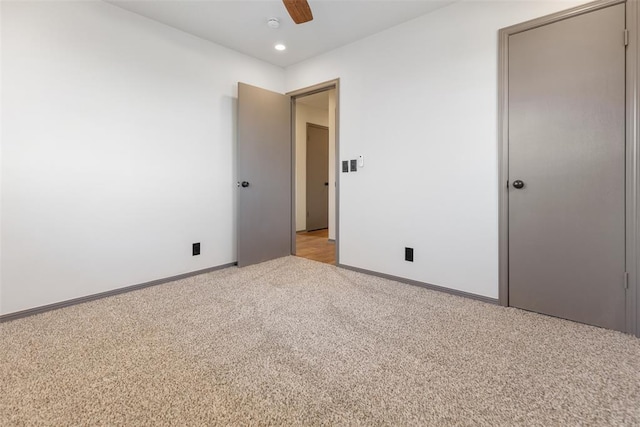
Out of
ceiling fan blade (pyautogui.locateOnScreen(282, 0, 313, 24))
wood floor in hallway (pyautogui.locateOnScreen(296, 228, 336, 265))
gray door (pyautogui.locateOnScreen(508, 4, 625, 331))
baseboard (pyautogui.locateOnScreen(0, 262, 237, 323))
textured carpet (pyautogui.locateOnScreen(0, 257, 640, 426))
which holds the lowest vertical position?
textured carpet (pyautogui.locateOnScreen(0, 257, 640, 426))

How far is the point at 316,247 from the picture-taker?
4457mm

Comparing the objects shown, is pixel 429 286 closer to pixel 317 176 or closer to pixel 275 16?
pixel 275 16

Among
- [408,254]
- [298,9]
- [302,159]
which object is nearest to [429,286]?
[408,254]

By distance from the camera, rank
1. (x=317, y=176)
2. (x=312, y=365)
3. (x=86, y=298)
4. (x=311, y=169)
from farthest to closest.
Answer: (x=317, y=176)
(x=311, y=169)
(x=86, y=298)
(x=312, y=365)

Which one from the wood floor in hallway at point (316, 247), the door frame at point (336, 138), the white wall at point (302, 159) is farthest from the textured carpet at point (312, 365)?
the white wall at point (302, 159)

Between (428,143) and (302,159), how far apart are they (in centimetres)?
338

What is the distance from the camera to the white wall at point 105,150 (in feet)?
6.79

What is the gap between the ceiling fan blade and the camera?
1.89 metres

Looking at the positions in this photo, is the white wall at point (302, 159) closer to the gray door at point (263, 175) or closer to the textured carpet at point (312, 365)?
the gray door at point (263, 175)

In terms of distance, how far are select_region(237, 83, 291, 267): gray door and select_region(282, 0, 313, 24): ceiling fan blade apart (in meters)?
1.35

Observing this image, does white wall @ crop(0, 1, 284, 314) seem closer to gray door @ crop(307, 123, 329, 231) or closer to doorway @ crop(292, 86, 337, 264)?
doorway @ crop(292, 86, 337, 264)

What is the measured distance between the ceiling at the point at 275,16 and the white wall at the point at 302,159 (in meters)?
2.38

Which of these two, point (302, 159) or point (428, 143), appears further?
point (302, 159)

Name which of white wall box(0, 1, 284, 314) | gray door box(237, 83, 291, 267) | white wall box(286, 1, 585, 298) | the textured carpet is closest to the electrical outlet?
white wall box(286, 1, 585, 298)
